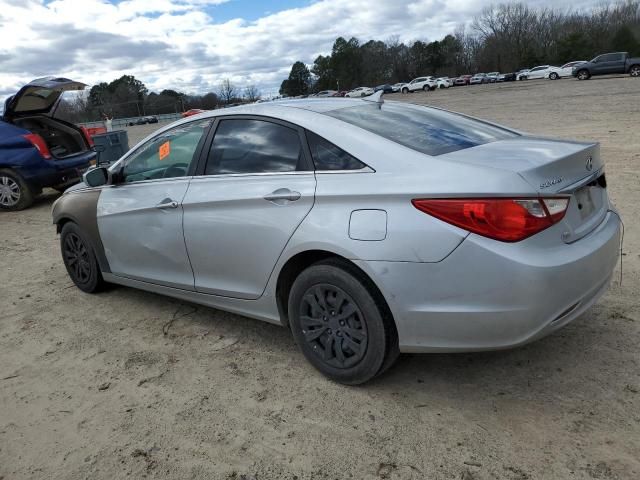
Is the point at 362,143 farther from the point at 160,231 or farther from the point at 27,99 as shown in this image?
the point at 27,99

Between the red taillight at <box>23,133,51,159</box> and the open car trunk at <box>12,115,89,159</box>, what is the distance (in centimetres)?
19

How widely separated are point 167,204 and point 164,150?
541 mm

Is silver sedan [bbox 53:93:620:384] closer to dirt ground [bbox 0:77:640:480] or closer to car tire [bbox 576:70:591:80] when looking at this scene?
dirt ground [bbox 0:77:640:480]

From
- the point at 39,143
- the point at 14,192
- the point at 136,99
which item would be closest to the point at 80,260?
the point at 39,143

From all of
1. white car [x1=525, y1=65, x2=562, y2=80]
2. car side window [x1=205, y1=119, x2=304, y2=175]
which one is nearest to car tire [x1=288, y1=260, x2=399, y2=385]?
car side window [x1=205, y1=119, x2=304, y2=175]

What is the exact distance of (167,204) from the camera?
3.81m

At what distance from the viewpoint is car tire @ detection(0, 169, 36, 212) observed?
9.21m

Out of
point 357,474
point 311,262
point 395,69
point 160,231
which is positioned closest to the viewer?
point 357,474

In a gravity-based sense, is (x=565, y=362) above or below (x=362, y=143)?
below

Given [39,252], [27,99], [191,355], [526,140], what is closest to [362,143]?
[526,140]

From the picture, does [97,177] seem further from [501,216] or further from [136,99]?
[136,99]

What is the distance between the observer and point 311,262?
3.12 m

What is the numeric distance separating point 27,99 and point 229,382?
7836 millimetres

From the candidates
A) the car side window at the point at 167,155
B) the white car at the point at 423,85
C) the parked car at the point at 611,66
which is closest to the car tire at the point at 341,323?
the car side window at the point at 167,155
